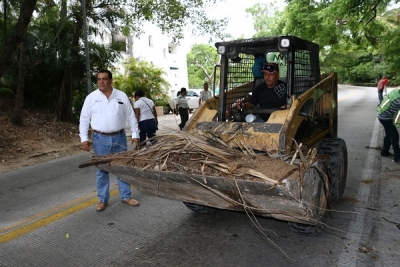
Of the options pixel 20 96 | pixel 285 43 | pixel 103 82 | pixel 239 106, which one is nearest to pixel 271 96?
pixel 239 106

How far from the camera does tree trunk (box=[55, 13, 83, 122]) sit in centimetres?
1255

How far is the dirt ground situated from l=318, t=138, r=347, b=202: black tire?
6.55 m

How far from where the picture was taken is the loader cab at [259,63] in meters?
4.66

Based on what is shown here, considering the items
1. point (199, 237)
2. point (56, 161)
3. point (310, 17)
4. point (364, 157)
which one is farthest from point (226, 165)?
point (310, 17)

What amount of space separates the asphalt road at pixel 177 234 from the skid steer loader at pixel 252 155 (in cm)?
33

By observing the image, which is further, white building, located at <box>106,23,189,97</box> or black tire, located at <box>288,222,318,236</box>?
white building, located at <box>106,23,189,97</box>

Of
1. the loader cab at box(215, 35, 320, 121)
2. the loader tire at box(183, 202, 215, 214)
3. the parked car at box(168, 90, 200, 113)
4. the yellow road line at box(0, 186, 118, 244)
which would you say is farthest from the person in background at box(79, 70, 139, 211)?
the parked car at box(168, 90, 200, 113)

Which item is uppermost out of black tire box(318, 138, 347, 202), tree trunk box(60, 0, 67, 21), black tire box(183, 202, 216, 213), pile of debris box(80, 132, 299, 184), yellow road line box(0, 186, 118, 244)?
tree trunk box(60, 0, 67, 21)

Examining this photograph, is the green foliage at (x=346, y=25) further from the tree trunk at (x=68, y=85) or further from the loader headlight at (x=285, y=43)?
the tree trunk at (x=68, y=85)

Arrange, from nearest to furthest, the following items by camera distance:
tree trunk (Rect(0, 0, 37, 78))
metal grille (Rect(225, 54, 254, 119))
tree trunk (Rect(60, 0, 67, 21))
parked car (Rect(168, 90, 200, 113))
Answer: metal grille (Rect(225, 54, 254, 119))
tree trunk (Rect(0, 0, 37, 78))
tree trunk (Rect(60, 0, 67, 21))
parked car (Rect(168, 90, 200, 113))

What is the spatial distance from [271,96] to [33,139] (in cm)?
804

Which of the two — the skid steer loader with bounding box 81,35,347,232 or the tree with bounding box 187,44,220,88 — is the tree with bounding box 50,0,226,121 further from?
the tree with bounding box 187,44,220,88

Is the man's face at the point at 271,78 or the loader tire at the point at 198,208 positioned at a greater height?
the man's face at the point at 271,78

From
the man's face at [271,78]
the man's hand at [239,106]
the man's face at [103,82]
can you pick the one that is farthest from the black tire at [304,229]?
the man's face at [103,82]
